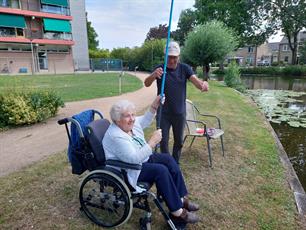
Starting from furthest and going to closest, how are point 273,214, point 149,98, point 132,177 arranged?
point 149,98, point 273,214, point 132,177

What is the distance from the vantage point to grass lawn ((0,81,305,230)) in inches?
100

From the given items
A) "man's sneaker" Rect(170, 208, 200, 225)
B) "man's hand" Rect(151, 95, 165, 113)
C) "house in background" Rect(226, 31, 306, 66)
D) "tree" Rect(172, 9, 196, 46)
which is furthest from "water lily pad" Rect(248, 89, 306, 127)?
"house in background" Rect(226, 31, 306, 66)

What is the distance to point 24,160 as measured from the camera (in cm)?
407

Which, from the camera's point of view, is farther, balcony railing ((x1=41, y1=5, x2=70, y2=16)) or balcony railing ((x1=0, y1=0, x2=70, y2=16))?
balcony railing ((x1=41, y1=5, x2=70, y2=16))

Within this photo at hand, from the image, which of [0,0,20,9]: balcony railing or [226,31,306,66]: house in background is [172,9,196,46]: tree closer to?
[226,31,306,66]: house in background

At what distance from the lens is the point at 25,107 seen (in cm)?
580

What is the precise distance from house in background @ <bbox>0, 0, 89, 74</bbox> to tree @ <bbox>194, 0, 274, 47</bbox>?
17385mm

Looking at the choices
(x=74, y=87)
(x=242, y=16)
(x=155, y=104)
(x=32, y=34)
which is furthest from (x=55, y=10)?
(x=155, y=104)

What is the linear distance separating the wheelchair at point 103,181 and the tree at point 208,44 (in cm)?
1500

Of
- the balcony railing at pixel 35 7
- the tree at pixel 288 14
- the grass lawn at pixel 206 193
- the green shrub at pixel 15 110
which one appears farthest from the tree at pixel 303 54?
the green shrub at pixel 15 110

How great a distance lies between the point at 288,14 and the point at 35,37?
29904mm

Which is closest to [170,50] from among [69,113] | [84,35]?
[69,113]

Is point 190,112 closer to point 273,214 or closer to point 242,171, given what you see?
point 242,171

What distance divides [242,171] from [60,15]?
30.9 m
